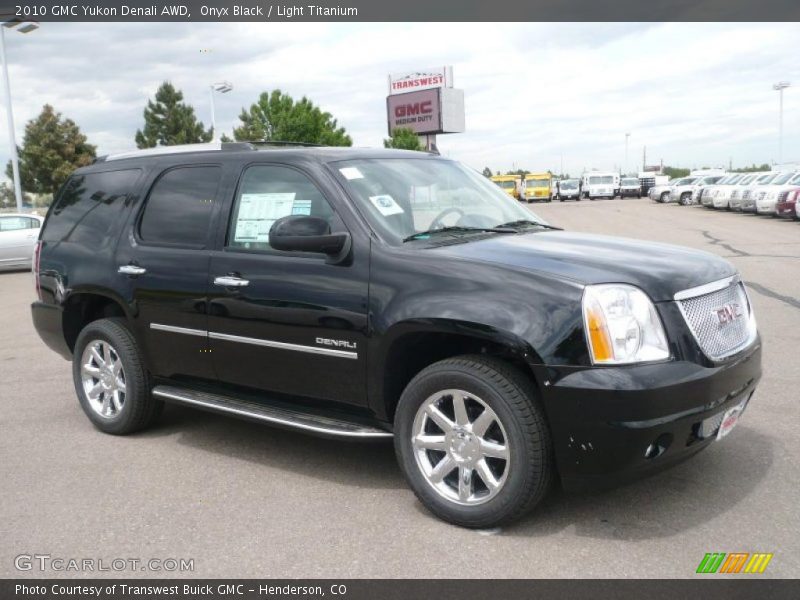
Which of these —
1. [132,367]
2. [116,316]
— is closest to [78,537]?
[132,367]

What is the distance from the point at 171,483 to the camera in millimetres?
4652

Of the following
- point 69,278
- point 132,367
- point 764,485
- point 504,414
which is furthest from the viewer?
point 69,278

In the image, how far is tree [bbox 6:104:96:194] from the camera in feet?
175

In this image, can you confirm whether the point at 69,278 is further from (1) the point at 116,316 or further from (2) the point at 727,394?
(2) the point at 727,394

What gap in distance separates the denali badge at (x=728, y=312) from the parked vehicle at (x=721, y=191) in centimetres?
3125

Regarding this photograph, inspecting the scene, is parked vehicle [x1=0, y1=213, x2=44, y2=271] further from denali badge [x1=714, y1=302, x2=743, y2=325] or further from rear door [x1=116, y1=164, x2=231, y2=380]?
denali badge [x1=714, y1=302, x2=743, y2=325]

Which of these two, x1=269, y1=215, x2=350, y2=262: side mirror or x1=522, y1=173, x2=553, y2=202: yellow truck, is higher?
x1=269, y1=215, x2=350, y2=262: side mirror

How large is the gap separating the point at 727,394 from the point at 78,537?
3.17 meters

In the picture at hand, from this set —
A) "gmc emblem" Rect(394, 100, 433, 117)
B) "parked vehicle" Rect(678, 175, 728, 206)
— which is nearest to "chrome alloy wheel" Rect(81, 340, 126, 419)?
"parked vehicle" Rect(678, 175, 728, 206)

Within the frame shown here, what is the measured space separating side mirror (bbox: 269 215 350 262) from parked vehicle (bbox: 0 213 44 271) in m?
16.8

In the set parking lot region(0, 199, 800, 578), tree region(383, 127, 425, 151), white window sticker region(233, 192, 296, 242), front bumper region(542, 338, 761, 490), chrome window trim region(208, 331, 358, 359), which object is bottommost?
parking lot region(0, 199, 800, 578)

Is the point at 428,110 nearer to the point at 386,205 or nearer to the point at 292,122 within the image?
the point at 292,122
